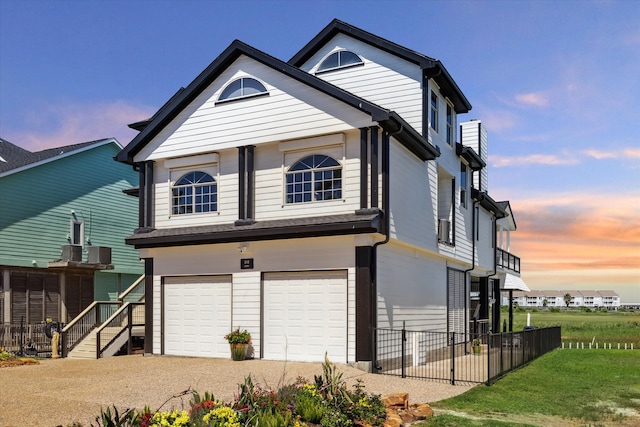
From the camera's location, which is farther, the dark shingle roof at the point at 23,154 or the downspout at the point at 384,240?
the dark shingle roof at the point at 23,154

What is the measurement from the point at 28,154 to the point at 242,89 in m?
17.5

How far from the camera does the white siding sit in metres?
17.8

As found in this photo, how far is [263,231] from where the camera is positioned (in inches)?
711

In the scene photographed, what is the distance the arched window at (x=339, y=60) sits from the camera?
22.1 meters

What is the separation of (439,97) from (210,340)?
11598mm

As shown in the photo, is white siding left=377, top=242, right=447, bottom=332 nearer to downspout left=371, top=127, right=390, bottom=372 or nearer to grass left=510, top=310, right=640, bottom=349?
downspout left=371, top=127, right=390, bottom=372

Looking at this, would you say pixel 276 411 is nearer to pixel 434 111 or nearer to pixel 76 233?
pixel 434 111

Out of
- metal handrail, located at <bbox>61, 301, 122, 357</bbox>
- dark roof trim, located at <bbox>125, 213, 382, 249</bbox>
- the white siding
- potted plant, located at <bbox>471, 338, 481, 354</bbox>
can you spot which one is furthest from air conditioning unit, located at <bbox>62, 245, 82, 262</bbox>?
potted plant, located at <bbox>471, 338, 481, 354</bbox>

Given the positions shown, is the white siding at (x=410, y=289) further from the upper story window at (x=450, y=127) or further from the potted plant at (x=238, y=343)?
the upper story window at (x=450, y=127)

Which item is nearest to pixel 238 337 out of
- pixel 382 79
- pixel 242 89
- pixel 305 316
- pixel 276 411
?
pixel 305 316

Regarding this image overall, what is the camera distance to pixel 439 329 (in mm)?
22891

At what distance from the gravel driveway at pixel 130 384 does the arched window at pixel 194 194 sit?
4776 mm

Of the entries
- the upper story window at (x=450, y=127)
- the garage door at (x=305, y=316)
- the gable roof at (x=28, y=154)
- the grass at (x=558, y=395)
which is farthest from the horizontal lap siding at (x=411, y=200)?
the gable roof at (x=28, y=154)

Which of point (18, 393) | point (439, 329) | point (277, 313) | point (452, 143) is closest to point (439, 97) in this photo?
point (452, 143)
